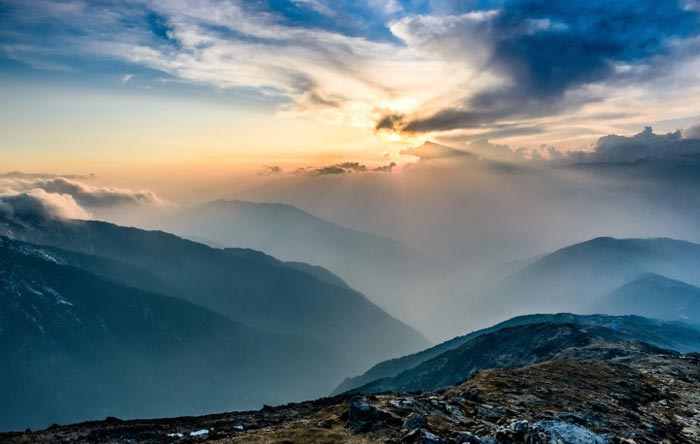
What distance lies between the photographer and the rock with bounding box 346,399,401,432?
1635 inches

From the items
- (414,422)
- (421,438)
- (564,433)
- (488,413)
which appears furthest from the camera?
(488,413)

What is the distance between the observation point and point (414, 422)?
40031 mm

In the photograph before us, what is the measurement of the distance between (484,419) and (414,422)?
12.0 m

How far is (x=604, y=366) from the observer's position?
287 feet

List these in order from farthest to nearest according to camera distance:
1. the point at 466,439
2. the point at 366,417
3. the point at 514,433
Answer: the point at 366,417 → the point at 514,433 → the point at 466,439

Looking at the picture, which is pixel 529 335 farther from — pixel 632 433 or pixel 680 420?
pixel 632 433

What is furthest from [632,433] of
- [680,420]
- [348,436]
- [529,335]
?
[529,335]

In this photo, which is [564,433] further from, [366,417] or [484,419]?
[366,417]

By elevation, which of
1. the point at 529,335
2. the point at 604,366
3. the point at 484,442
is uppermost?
the point at 484,442

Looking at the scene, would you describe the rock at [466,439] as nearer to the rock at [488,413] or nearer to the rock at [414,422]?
the rock at [414,422]

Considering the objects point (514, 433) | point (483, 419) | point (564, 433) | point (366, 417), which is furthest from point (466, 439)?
point (483, 419)

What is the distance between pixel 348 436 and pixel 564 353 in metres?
128

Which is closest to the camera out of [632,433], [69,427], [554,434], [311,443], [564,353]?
[554,434]

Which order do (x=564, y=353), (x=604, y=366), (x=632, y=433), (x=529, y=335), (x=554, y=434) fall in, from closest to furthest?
1. (x=554, y=434)
2. (x=632, y=433)
3. (x=604, y=366)
4. (x=564, y=353)
5. (x=529, y=335)
